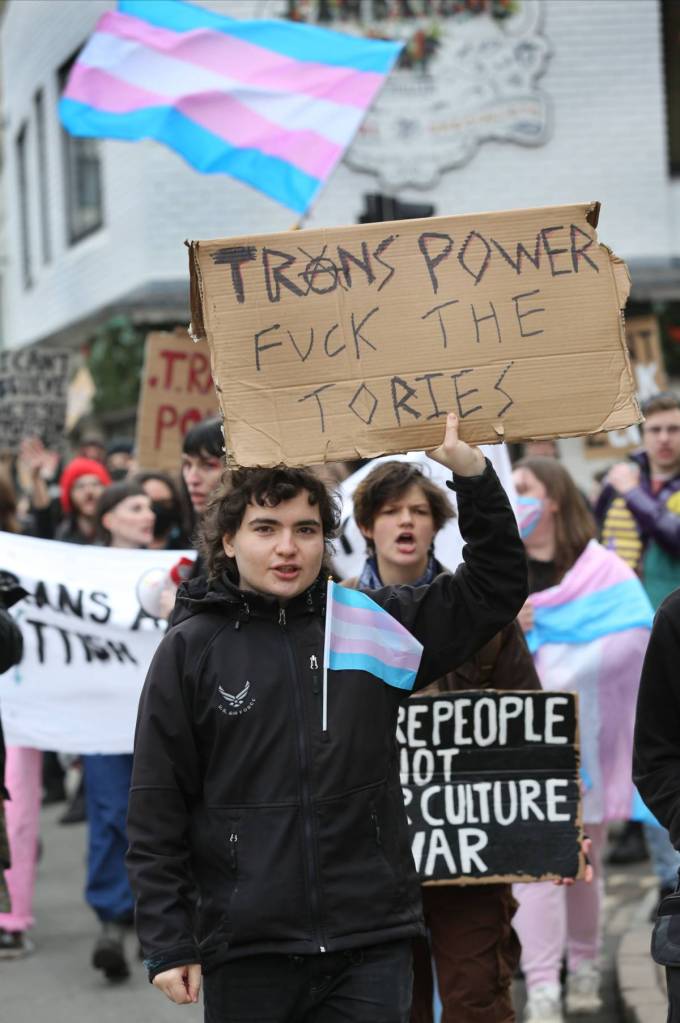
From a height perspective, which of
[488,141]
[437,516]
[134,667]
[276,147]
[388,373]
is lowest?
[134,667]

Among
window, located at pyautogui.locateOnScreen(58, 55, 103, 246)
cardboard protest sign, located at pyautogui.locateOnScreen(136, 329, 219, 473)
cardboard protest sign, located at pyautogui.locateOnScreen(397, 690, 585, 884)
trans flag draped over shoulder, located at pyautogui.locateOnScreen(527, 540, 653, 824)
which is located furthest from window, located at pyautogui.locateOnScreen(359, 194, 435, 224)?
window, located at pyautogui.locateOnScreen(58, 55, 103, 246)

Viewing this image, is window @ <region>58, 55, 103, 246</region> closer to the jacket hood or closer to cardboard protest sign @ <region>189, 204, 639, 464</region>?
the jacket hood

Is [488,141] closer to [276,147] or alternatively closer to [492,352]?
[276,147]

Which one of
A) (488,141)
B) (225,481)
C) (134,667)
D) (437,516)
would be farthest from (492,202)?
(225,481)

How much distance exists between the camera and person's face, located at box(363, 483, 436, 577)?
4637mm

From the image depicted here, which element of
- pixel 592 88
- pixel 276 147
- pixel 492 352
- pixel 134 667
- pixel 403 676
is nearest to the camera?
pixel 492 352

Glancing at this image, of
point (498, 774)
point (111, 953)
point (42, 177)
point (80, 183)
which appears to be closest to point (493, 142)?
point (80, 183)

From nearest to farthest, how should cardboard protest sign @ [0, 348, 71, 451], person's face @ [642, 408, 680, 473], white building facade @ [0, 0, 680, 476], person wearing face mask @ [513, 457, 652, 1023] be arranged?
person wearing face mask @ [513, 457, 652, 1023]
person's face @ [642, 408, 680, 473]
cardboard protest sign @ [0, 348, 71, 451]
white building facade @ [0, 0, 680, 476]

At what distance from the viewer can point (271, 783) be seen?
3395 millimetres

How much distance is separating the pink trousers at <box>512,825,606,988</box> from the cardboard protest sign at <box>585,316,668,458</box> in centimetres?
412

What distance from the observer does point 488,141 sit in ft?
51.3

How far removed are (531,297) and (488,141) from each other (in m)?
12.7

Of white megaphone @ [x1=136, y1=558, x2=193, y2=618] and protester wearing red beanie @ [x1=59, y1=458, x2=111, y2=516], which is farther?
protester wearing red beanie @ [x1=59, y1=458, x2=111, y2=516]

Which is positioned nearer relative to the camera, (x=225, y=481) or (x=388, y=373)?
(x=388, y=373)
